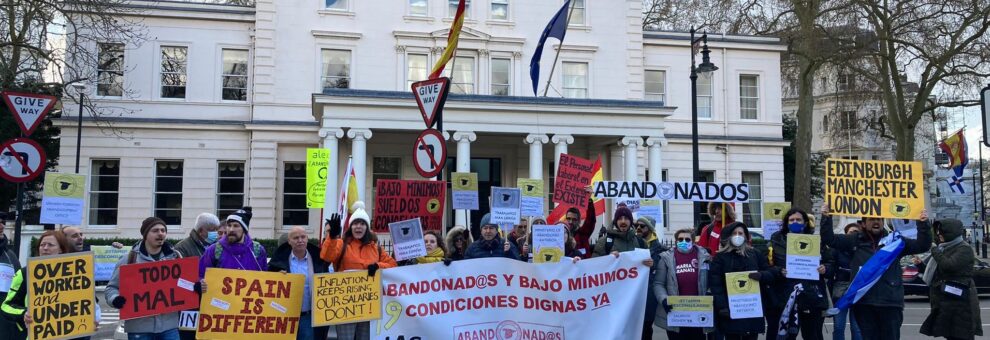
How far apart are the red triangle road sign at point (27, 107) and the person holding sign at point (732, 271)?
947cm

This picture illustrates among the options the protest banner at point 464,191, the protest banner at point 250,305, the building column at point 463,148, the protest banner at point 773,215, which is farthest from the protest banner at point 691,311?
the building column at point 463,148

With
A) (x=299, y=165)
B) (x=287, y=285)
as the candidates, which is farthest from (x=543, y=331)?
(x=299, y=165)

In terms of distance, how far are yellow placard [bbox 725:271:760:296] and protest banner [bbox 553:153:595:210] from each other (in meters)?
5.25

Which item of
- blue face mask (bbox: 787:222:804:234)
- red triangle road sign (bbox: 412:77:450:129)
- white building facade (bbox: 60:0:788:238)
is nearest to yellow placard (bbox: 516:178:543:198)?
red triangle road sign (bbox: 412:77:450:129)

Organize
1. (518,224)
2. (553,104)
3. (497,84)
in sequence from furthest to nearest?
(497,84) < (553,104) < (518,224)

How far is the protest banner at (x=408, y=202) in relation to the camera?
1064 cm

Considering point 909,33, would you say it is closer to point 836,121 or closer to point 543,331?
point 836,121

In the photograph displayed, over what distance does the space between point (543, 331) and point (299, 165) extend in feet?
71.4

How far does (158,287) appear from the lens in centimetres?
696

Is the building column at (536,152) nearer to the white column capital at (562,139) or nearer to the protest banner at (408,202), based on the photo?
the white column capital at (562,139)

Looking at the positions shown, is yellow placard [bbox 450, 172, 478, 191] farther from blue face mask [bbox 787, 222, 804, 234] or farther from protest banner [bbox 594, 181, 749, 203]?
blue face mask [bbox 787, 222, 804, 234]

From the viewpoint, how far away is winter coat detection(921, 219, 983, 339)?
852cm

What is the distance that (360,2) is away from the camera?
28.6m

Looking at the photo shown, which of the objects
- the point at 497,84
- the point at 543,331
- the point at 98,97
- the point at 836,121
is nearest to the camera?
the point at 543,331
